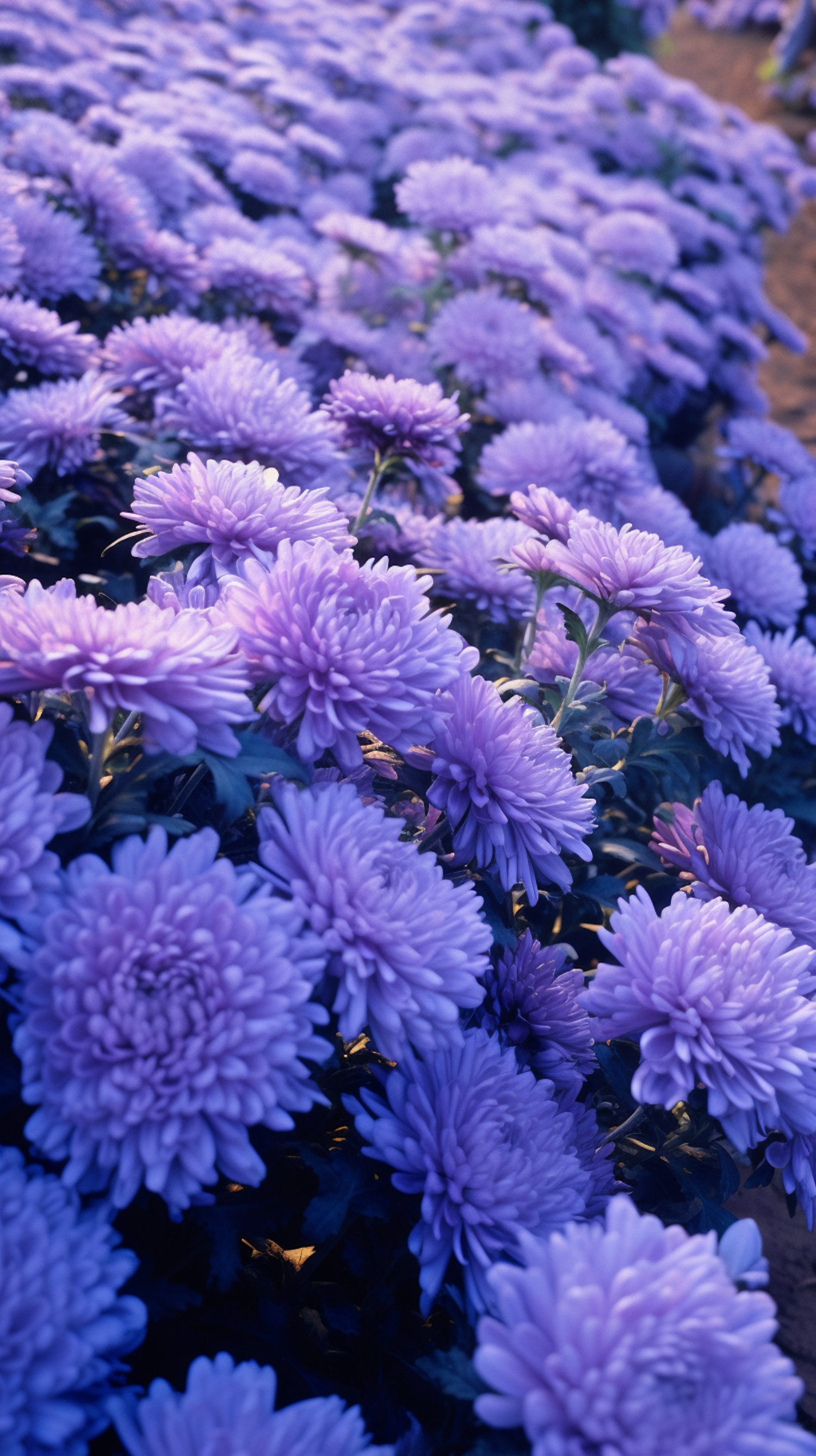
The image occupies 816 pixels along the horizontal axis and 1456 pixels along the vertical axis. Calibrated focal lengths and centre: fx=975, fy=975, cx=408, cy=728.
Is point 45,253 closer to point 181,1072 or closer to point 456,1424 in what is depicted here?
point 181,1072

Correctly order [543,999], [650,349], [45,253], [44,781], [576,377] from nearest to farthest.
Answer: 1. [44,781]
2. [543,999]
3. [45,253]
4. [576,377]
5. [650,349]

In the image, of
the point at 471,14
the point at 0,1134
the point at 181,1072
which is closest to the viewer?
the point at 181,1072

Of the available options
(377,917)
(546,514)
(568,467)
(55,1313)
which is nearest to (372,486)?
(546,514)

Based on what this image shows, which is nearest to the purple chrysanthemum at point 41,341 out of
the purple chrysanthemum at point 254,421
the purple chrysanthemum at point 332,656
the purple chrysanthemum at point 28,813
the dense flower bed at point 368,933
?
the dense flower bed at point 368,933

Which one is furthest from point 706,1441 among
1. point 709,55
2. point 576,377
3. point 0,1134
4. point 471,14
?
point 709,55

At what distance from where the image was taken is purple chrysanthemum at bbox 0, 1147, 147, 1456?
0.89 m

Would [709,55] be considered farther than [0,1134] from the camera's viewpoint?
Yes

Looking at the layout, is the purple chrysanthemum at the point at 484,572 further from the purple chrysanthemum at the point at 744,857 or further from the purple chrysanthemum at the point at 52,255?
the purple chrysanthemum at the point at 52,255

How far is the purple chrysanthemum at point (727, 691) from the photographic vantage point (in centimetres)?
169

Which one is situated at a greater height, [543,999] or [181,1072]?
[181,1072]

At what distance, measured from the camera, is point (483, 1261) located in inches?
44.2

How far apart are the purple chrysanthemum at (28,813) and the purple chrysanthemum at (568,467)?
159 cm

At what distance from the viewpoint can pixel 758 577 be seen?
102 inches

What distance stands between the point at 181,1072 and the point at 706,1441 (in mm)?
568
